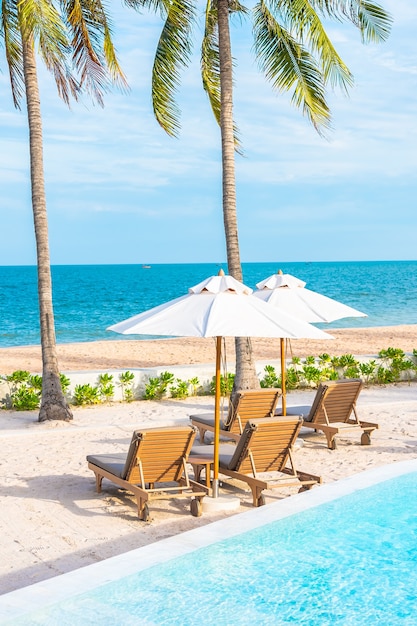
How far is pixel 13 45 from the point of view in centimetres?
1228

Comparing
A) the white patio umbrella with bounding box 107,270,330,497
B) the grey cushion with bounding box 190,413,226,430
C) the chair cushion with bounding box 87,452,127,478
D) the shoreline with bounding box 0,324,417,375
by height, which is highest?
the white patio umbrella with bounding box 107,270,330,497

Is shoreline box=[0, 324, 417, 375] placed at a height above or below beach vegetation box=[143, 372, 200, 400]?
above

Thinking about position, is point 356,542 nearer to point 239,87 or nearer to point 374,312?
point 239,87

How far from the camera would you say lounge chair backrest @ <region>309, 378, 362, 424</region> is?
9.66 meters

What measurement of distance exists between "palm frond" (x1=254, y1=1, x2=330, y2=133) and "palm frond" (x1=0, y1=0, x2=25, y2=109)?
383 centimetres

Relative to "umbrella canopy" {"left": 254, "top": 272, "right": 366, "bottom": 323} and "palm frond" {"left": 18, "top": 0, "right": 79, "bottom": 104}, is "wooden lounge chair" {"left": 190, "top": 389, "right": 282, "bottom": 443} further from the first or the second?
"palm frond" {"left": 18, "top": 0, "right": 79, "bottom": 104}

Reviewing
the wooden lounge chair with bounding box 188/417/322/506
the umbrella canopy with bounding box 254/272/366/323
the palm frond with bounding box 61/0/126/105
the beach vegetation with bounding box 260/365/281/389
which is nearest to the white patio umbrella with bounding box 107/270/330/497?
the wooden lounge chair with bounding box 188/417/322/506

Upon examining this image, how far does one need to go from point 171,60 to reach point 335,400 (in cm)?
657

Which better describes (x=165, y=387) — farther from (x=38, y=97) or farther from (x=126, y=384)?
(x=38, y=97)

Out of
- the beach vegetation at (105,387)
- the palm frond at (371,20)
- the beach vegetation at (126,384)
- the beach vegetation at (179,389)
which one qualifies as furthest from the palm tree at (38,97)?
the palm frond at (371,20)

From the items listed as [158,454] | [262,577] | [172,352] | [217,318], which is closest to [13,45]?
[217,318]

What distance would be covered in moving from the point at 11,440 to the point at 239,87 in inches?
285

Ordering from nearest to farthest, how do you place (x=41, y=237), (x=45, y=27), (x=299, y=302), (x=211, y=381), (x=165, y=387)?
(x=45, y=27) < (x=299, y=302) < (x=41, y=237) < (x=165, y=387) < (x=211, y=381)

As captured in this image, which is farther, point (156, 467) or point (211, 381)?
point (211, 381)
